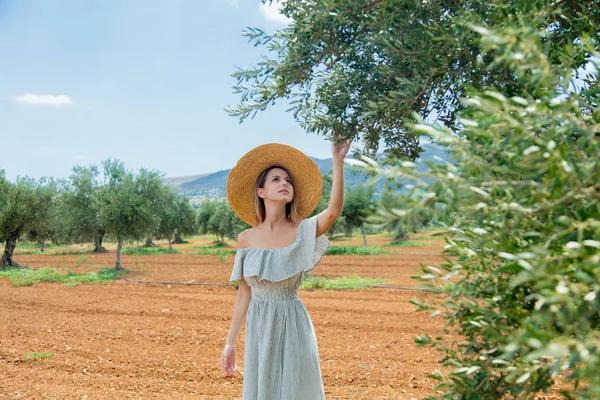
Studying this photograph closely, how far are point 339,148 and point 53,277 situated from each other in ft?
65.6

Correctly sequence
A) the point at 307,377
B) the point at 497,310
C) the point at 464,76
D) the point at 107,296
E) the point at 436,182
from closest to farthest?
1. the point at 436,182
2. the point at 497,310
3. the point at 464,76
4. the point at 307,377
5. the point at 107,296

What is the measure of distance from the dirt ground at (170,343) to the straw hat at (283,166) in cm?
178

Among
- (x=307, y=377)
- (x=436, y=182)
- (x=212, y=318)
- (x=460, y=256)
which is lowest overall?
(x=212, y=318)

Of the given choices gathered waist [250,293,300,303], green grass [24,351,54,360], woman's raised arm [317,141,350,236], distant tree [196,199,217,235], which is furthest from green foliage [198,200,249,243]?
woman's raised arm [317,141,350,236]

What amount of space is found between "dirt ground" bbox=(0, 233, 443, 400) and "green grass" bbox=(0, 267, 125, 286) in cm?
156

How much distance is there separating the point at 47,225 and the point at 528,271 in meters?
28.0

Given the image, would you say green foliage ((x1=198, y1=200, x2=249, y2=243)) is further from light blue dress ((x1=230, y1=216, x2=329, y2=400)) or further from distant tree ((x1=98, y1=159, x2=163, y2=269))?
light blue dress ((x1=230, y1=216, x2=329, y2=400))

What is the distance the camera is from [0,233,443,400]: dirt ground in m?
6.95

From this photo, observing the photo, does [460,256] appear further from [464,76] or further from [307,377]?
[307,377]

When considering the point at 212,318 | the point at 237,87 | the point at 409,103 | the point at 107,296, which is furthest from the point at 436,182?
the point at 107,296

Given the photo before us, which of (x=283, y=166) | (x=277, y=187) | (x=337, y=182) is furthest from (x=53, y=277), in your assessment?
(x=337, y=182)

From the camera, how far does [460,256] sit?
6.25 feet

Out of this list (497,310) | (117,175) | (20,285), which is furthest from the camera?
(117,175)

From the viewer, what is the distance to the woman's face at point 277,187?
3.85 meters
